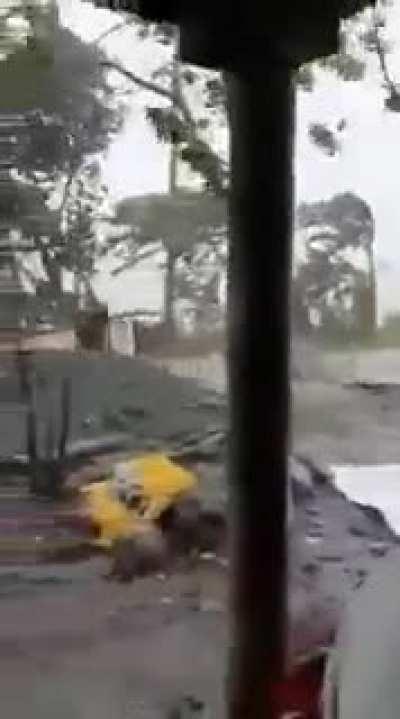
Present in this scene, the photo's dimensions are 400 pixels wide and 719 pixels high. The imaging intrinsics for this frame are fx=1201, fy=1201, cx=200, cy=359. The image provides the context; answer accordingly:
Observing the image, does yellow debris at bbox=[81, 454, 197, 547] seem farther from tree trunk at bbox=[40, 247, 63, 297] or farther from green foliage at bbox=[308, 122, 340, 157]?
green foliage at bbox=[308, 122, 340, 157]

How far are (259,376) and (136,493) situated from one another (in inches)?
8.7

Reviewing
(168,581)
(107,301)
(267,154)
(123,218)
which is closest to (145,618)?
(168,581)

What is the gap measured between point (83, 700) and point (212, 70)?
2.71ft

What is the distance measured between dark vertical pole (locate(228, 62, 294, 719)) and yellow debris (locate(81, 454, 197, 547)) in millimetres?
78

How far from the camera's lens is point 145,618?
154cm

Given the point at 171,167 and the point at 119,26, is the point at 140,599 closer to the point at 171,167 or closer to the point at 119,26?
the point at 171,167

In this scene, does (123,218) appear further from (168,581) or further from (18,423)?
(168,581)

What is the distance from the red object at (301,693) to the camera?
155 centimetres

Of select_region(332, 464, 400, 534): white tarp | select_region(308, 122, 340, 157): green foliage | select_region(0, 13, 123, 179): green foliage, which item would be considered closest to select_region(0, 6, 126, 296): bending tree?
select_region(0, 13, 123, 179): green foliage

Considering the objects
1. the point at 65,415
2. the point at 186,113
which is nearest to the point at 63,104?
the point at 186,113

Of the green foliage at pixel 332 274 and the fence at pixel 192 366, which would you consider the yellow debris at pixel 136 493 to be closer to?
the fence at pixel 192 366

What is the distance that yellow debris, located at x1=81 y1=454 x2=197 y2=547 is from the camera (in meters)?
1.53

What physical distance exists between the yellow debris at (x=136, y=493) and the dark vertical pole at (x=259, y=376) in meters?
0.08

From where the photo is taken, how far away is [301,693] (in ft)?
5.10
